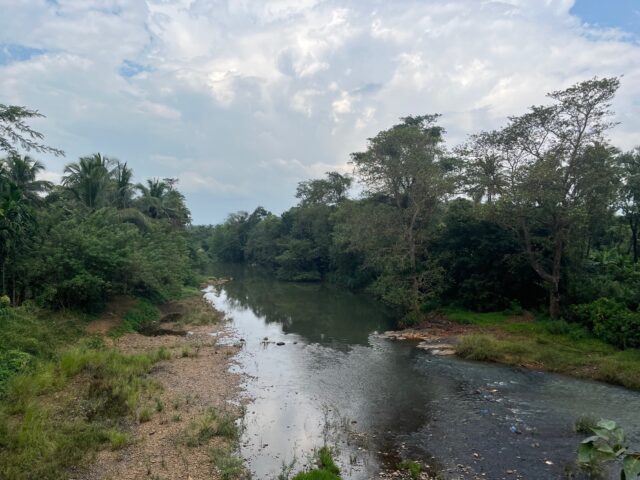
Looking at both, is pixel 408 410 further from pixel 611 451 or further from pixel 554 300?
pixel 554 300

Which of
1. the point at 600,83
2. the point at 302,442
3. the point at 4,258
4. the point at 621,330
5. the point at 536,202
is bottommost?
the point at 302,442

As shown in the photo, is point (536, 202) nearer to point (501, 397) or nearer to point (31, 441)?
point (501, 397)

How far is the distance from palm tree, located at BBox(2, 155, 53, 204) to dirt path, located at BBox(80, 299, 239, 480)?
35.7 feet

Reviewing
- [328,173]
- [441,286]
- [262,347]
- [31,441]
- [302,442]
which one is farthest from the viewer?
[328,173]

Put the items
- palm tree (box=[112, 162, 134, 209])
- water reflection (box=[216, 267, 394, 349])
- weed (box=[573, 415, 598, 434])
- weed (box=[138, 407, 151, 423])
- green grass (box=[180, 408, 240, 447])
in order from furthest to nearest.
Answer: palm tree (box=[112, 162, 134, 209]), water reflection (box=[216, 267, 394, 349]), weed (box=[138, 407, 151, 423]), weed (box=[573, 415, 598, 434]), green grass (box=[180, 408, 240, 447])

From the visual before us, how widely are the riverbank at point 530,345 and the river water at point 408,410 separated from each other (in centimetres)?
96

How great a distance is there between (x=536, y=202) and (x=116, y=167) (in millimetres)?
36144

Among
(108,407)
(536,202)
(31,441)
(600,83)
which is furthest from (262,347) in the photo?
(600,83)

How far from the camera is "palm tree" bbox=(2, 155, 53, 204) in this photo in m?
30.4

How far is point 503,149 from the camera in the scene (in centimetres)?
2870

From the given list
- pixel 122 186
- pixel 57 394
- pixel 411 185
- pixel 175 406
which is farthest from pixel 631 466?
pixel 122 186

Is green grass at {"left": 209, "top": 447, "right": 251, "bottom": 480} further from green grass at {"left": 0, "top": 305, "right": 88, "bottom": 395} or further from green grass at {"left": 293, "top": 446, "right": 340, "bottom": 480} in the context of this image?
green grass at {"left": 0, "top": 305, "right": 88, "bottom": 395}

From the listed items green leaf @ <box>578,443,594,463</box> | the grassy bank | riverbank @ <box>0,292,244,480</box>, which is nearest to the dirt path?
riverbank @ <box>0,292,244,480</box>

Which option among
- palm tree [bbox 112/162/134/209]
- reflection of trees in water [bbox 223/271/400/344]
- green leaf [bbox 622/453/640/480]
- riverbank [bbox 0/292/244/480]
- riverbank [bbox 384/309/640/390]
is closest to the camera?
green leaf [bbox 622/453/640/480]
